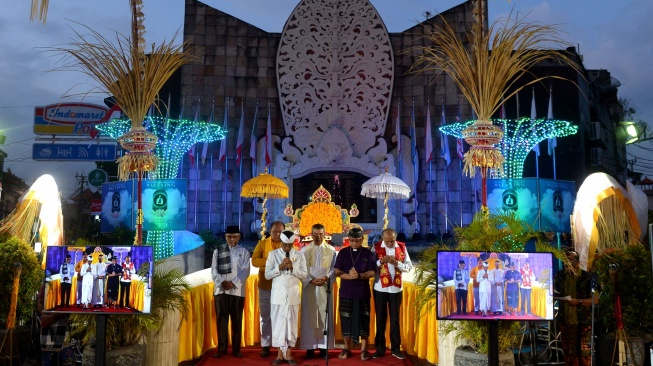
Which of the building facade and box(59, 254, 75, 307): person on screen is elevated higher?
the building facade

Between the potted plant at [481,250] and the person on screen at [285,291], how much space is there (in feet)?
5.14

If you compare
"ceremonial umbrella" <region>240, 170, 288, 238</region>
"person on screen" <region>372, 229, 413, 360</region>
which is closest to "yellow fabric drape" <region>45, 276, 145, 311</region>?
Result: "person on screen" <region>372, 229, 413, 360</region>

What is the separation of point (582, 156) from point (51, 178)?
17.2 metres

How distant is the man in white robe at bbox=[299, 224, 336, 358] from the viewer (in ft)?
21.5

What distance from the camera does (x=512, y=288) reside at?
13.4ft

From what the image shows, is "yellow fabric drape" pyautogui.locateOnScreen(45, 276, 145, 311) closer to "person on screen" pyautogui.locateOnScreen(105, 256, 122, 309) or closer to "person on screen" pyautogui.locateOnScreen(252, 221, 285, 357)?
"person on screen" pyautogui.locateOnScreen(105, 256, 122, 309)

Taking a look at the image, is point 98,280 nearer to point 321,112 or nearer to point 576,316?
point 576,316

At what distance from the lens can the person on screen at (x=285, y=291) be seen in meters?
6.26

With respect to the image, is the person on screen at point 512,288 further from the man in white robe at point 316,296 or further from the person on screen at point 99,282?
the person on screen at point 99,282

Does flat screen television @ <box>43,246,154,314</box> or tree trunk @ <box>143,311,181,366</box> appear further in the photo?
tree trunk @ <box>143,311,181,366</box>

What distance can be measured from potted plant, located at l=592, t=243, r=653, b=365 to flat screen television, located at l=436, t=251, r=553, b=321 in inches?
67.2

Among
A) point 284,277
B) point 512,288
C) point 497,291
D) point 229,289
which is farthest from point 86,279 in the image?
point 512,288

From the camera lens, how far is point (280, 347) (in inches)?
246

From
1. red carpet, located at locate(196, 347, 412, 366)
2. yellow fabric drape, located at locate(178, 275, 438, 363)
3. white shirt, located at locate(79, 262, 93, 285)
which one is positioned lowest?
red carpet, located at locate(196, 347, 412, 366)
